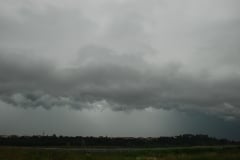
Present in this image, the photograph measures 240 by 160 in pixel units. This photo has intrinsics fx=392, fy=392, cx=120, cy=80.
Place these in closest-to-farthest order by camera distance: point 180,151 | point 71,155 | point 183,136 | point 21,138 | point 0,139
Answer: point 71,155
point 180,151
point 0,139
point 21,138
point 183,136

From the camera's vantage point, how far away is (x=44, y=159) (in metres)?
46.2

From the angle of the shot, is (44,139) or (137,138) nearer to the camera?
(44,139)

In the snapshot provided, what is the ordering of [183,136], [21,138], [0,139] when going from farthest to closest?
[183,136] → [21,138] → [0,139]

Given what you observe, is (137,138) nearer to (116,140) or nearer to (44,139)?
(116,140)

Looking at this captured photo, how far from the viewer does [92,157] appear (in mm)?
50750

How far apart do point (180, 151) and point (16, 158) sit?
116 feet

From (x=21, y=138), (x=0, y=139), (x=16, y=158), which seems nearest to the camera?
(x=16, y=158)

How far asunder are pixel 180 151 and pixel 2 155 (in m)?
35.9

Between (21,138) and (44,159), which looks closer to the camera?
(44,159)

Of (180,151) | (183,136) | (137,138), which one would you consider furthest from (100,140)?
(180,151)

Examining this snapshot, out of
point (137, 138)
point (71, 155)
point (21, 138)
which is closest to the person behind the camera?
point (71, 155)

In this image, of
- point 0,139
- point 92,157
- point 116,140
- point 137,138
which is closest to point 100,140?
point 116,140

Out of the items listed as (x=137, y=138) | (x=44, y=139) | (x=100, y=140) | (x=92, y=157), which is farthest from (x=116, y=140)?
(x=92, y=157)

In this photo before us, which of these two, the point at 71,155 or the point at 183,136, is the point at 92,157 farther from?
the point at 183,136
